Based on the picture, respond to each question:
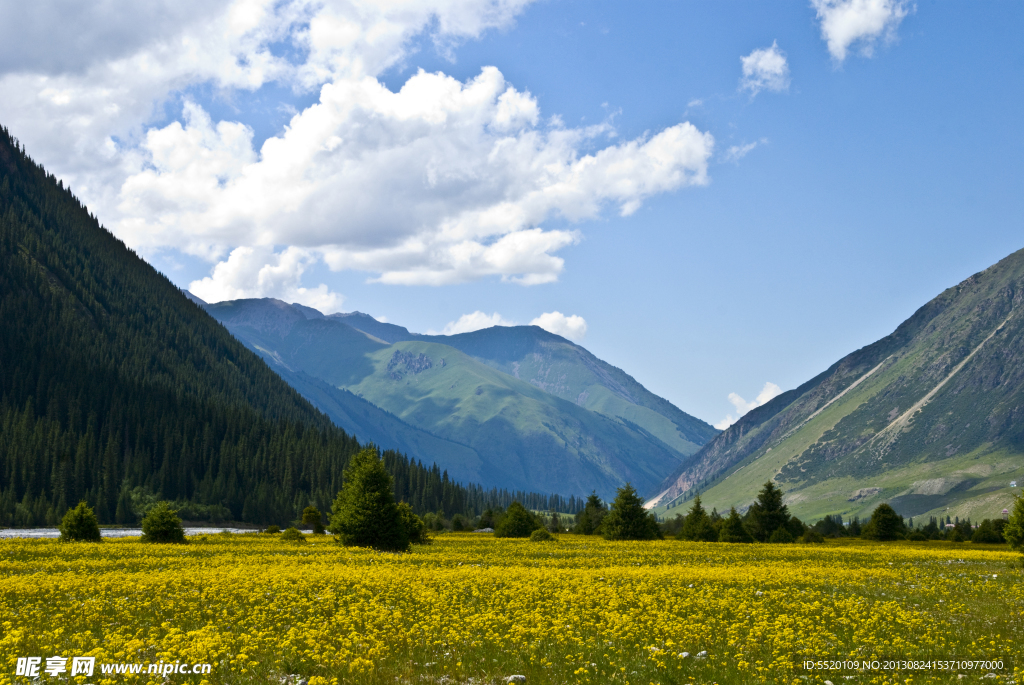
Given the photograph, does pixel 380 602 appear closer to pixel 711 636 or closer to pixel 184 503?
pixel 711 636

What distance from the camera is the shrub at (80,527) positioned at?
213ft

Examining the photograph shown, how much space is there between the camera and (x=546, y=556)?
184 feet

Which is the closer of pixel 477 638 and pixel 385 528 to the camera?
pixel 477 638

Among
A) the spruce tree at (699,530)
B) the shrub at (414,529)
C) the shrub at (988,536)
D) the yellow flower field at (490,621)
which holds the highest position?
the yellow flower field at (490,621)

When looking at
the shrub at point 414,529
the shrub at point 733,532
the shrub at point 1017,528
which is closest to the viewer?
the shrub at point 1017,528

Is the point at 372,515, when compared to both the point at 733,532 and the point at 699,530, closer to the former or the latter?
the point at 733,532

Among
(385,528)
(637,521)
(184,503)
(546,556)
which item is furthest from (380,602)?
(184,503)

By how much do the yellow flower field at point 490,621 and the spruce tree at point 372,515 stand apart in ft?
64.8

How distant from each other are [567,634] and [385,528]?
4218 centimetres

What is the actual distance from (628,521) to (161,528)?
54.5 m

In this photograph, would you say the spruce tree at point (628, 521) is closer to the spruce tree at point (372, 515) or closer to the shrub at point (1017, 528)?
the spruce tree at point (372, 515)

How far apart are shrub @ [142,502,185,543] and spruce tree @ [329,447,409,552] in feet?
53.3

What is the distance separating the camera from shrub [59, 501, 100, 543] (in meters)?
64.9

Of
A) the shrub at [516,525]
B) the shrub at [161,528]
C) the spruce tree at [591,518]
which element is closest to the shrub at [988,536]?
the spruce tree at [591,518]
